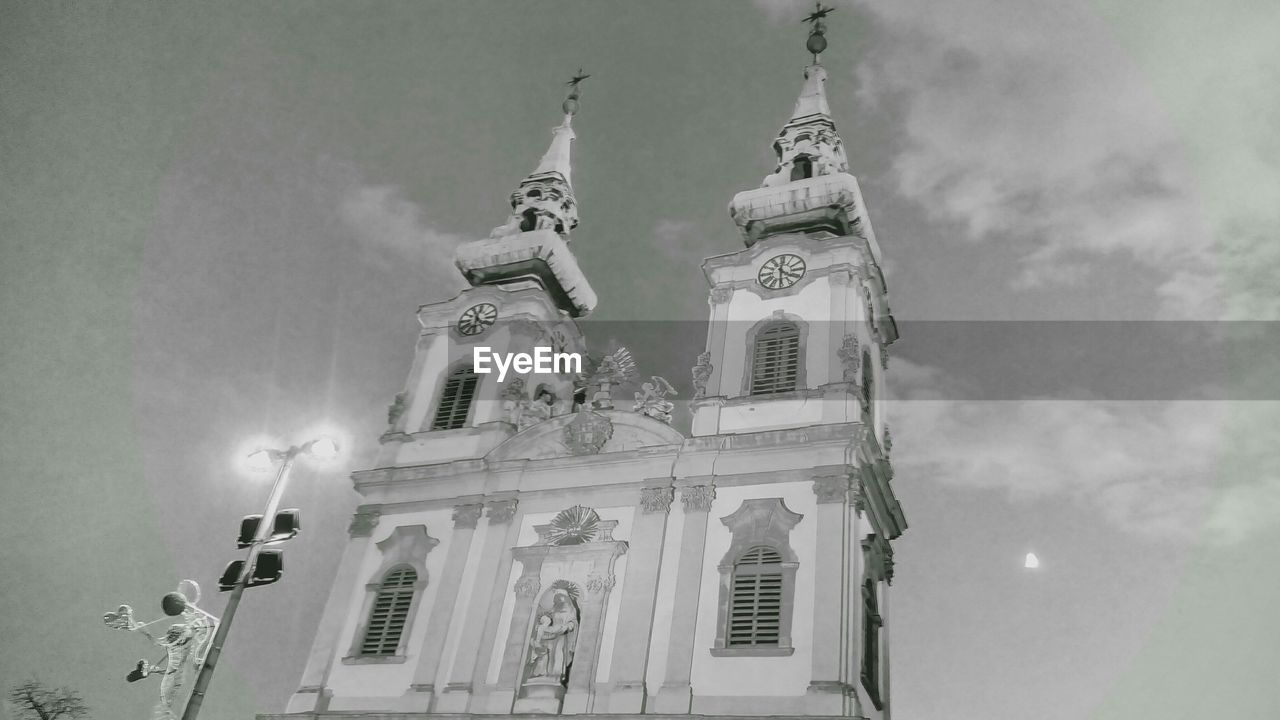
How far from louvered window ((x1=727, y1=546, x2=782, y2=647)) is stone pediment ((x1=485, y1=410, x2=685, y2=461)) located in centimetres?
340

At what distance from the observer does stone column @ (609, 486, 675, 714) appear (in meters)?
19.6

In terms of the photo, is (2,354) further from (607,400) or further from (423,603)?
(607,400)

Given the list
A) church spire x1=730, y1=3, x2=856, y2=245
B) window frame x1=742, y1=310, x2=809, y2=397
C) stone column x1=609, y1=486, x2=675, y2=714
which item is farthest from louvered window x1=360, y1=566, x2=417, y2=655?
church spire x1=730, y1=3, x2=856, y2=245

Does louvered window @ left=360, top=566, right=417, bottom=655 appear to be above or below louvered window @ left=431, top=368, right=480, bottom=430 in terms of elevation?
below

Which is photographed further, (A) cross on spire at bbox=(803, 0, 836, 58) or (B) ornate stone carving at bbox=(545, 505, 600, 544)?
(A) cross on spire at bbox=(803, 0, 836, 58)

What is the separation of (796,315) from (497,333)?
310 inches

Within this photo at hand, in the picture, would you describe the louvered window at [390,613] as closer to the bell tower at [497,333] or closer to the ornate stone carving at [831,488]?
the bell tower at [497,333]

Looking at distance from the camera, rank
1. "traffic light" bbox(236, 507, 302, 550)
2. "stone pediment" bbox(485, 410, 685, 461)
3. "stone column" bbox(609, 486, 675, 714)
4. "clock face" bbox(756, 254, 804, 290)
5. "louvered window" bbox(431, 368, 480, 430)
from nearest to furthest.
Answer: "traffic light" bbox(236, 507, 302, 550) < "stone column" bbox(609, 486, 675, 714) < "stone pediment" bbox(485, 410, 685, 461) < "clock face" bbox(756, 254, 804, 290) < "louvered window" bbox(431, 368, 480, 430)

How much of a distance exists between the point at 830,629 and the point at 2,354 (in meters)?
18.8

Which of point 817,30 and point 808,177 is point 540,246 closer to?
point 808,177

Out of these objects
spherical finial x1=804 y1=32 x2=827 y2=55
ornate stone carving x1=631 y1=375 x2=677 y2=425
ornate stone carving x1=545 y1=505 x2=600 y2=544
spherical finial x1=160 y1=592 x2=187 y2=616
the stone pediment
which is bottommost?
spherical finial x1=160 y1=592 x2=187 y2=616

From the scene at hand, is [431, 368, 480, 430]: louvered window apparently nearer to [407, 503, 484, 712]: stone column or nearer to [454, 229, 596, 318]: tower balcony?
[407, 503, 484, 712]: stone column

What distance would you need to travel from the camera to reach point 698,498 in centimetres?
2166
